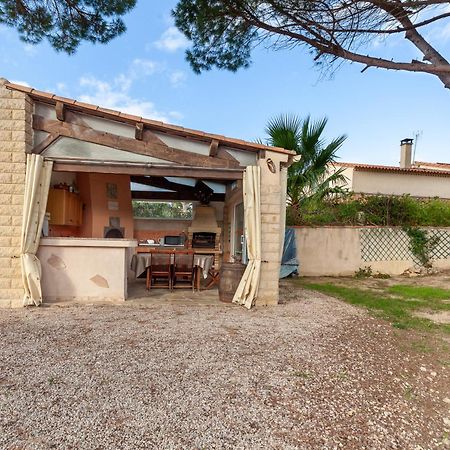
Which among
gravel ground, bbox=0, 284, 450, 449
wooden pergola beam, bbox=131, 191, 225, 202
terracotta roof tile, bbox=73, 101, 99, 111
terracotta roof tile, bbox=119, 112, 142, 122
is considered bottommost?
gravel ground, bbox=0, 284, 450, 449

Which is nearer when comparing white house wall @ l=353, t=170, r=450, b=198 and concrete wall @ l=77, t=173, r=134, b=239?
concrete wall @ l=77, t=173, r=134, b=239

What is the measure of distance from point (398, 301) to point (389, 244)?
4.56 m

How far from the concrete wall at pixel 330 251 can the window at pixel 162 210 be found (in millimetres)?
3741

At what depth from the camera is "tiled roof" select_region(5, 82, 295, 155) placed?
5.48 m

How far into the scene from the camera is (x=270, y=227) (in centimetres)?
611

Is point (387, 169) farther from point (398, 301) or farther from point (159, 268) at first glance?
point (159, 268)

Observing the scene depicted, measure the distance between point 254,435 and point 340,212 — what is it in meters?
9.95

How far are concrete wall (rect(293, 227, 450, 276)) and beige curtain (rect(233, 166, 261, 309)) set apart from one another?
502cm

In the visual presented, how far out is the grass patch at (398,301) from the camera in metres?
5.35

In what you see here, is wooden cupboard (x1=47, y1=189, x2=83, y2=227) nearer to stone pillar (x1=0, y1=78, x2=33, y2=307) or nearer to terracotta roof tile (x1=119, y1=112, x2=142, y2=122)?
stone pillar (x1=0, y1=78, x2=33, y2=307)

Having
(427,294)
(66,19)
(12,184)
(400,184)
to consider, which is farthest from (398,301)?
(400,184)

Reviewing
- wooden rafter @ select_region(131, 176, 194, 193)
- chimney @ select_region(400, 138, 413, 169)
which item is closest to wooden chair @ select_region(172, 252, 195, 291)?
wooden rafter @ select_region(131, 176, 194, 193)

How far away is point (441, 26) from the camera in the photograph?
15.5ft

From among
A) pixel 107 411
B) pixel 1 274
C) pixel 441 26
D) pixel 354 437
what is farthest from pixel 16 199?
pixel 441 26
